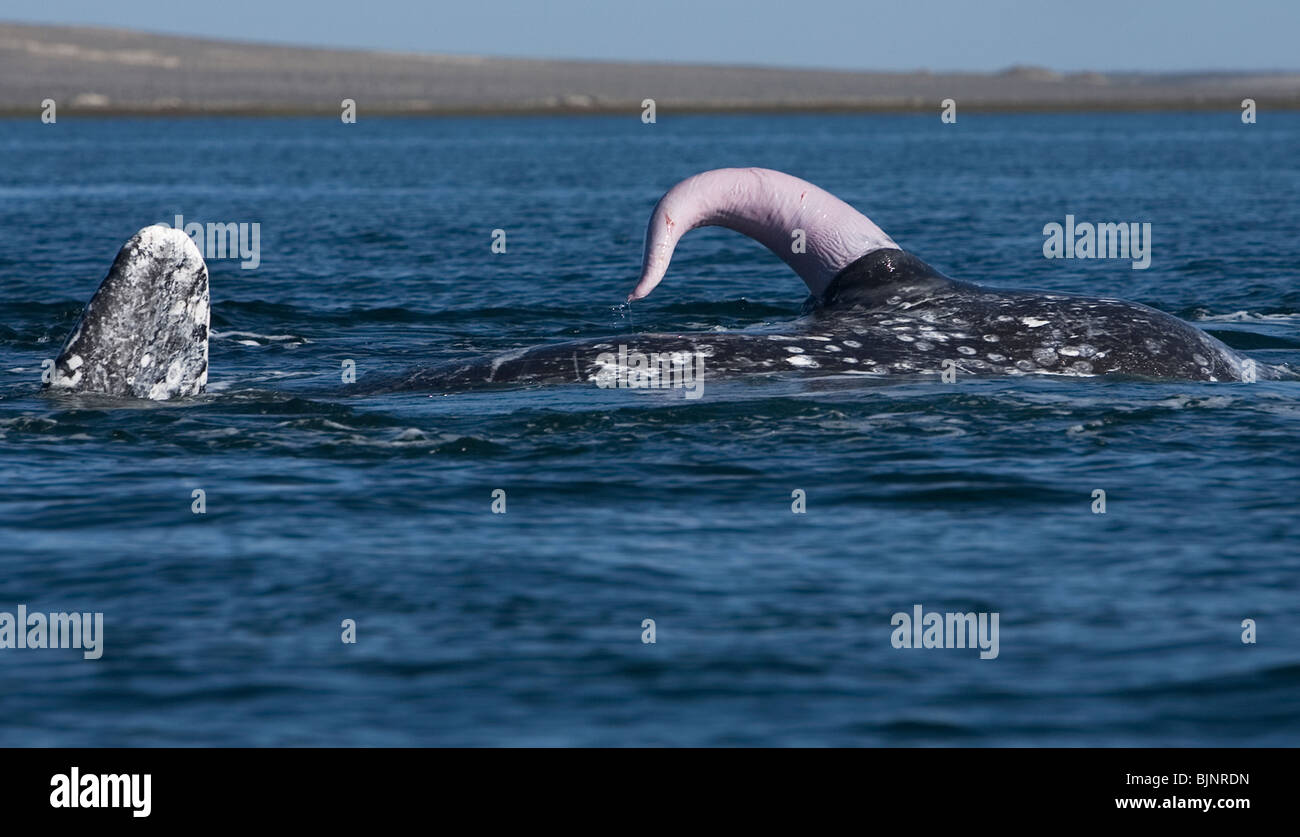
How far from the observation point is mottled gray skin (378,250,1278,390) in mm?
15242

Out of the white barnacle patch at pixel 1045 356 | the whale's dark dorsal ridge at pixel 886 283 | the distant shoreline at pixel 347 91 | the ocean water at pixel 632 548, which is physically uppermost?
the distant shoreline at pixel 347 91

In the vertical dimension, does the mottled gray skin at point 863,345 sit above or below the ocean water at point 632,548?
above

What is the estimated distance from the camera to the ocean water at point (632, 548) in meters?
8.45

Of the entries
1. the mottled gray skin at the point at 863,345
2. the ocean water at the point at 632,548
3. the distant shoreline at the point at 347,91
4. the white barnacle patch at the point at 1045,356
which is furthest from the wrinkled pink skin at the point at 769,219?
the distant shoreline at the point at 347,91

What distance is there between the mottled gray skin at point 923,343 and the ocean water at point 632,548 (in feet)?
0.77

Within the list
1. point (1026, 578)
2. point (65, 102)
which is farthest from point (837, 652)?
point (65, 102)

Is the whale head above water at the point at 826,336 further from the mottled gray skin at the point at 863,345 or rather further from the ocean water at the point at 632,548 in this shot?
the ocean water at the point at 632,548

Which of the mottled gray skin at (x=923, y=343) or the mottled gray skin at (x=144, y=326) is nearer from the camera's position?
the mottled gray skin at (x=144, y=326)

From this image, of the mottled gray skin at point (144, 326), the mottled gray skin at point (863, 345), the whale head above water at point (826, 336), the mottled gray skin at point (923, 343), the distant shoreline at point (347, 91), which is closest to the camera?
the mottled gray skin at point (144, 326)

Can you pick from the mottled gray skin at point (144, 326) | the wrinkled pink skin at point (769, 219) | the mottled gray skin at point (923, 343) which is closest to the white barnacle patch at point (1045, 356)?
the mottled gray skin at point (923, 343)

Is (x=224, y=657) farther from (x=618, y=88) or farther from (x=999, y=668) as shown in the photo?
(x=618, y=88)

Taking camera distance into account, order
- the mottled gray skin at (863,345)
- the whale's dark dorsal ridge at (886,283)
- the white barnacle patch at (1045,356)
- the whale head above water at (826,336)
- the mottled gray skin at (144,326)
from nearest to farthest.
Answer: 1. the mottled gray skin at (144,326)
2. the mottled gray skin at (863,345)
3. the whale head above water at (826,336)
4. the white barnacle patch at (1045,356)
5. the whale's dark dorsal ridge at (886,283)

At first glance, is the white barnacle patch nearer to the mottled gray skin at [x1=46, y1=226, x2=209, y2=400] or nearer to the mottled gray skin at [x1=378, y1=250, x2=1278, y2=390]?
the mottled gray skin at [x1=378, y1=250, x2=1278, y2=390]

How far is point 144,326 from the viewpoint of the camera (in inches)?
567
